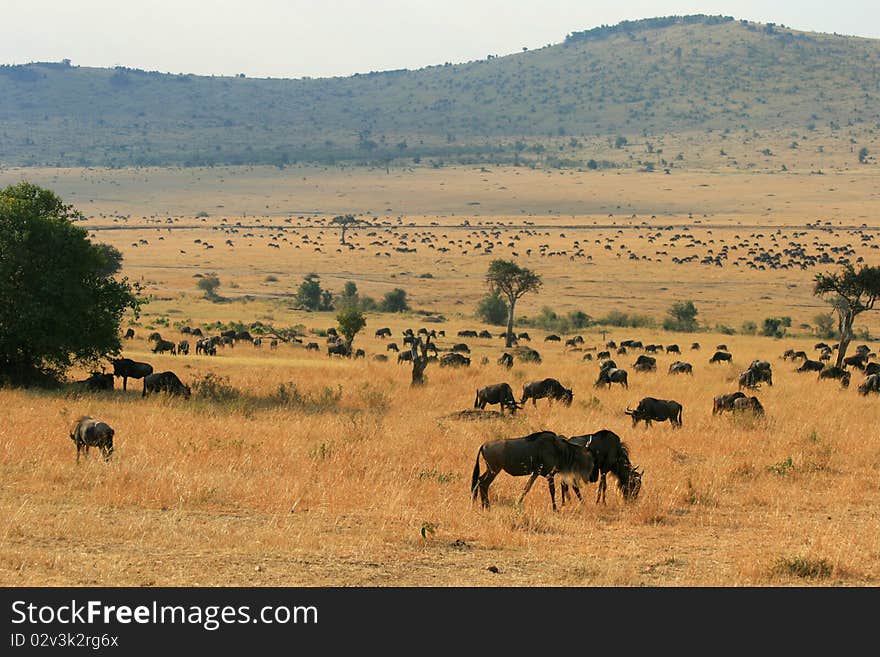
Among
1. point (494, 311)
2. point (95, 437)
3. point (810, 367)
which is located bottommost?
point (494, 311)

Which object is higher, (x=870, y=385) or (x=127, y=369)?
(x=870, y=385)

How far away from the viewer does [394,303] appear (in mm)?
62531

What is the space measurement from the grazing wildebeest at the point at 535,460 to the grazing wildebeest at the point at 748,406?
9.20 metres

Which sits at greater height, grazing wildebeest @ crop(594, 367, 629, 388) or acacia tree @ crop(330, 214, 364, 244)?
acacia tree @ crop(330, 214, 364, 244)

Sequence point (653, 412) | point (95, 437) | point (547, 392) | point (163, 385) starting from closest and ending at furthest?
point (95, 437) < point (653, 412) < point (163, 385) < point (547, 392)

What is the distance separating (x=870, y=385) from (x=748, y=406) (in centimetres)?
698

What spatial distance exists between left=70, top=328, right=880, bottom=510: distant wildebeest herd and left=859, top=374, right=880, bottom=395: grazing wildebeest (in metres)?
0.02

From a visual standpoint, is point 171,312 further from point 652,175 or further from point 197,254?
point 652,175

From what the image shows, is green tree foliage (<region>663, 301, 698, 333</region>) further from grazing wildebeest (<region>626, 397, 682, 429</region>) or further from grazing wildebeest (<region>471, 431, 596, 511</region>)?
grazing wildebeest (<region>471, 431, 596, 511</region>)

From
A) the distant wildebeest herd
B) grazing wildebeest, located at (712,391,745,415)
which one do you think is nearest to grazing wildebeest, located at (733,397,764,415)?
the distant wildebeest herd

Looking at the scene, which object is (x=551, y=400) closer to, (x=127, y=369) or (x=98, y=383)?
(x=127, y=369)

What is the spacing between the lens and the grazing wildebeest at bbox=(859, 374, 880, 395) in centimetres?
2642

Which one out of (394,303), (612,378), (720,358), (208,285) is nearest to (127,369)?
(612,378)
